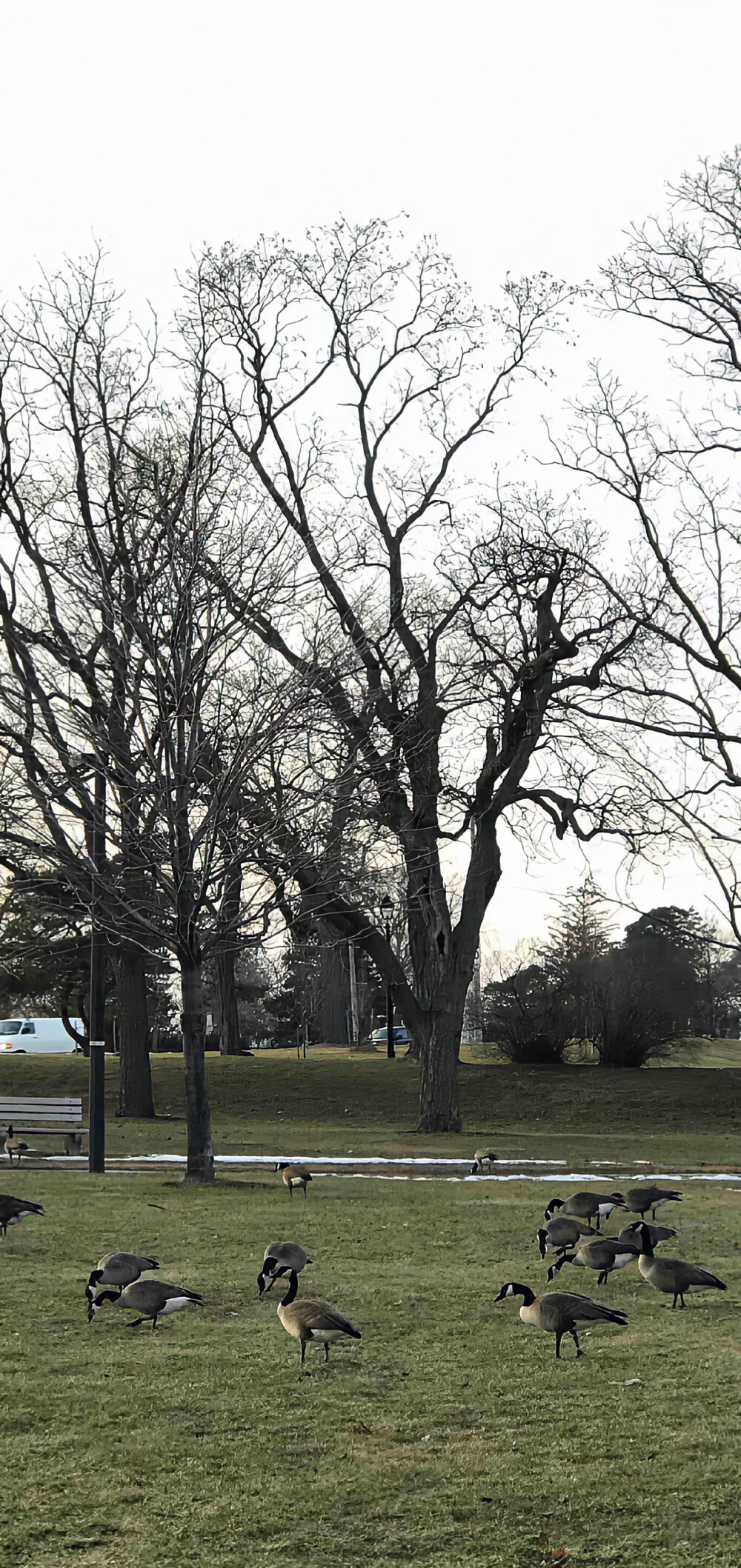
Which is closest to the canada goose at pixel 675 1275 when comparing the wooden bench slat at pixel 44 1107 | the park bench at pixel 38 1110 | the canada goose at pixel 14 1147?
the canada goose at pixel 14 1147

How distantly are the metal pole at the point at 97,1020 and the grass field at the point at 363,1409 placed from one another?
166 inches

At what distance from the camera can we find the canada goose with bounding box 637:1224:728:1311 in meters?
8.37

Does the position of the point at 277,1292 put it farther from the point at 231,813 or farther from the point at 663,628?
the point at 663,628

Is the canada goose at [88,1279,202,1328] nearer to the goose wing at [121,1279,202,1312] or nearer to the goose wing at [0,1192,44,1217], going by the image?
the goose wing at [121,1279,202,1312]

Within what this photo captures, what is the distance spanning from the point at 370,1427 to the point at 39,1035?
50927mm

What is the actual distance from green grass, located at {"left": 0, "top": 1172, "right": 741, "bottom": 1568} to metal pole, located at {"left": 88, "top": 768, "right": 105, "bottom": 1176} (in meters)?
6.63

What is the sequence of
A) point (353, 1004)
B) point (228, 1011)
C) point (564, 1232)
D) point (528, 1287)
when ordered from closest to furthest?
1. point (528, 1287)
2. point (564, 1232)
3. point (228, 1011)
4. point (353, 1004)

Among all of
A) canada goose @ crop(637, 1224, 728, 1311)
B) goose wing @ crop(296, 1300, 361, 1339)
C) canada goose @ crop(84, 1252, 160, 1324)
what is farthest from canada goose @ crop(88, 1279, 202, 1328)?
canada goose @ crop(637, 1224, 728, 1311)

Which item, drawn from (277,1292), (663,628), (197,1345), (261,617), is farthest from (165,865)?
(663,628)

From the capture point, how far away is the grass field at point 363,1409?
4.95 metres

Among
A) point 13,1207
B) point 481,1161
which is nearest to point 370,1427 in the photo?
point 13,1207

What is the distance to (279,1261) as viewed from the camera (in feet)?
29.1

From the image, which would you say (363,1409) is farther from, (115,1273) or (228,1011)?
(228,1011)

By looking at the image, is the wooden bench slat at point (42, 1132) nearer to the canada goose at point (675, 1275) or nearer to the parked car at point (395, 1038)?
the canada goose at point (675, 1275)
